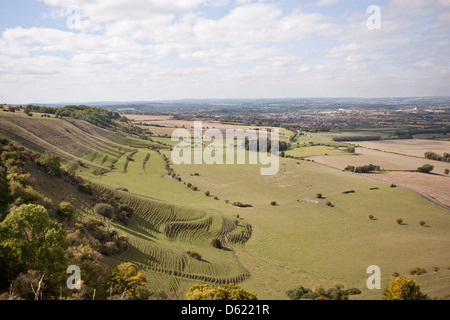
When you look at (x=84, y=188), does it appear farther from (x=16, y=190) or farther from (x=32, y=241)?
(x=32, y=241)

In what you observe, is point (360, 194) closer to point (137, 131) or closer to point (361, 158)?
point (361, 158)

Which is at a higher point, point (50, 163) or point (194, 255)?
point (50, 163)

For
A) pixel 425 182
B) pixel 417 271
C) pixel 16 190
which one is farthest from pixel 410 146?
pixel 16 190

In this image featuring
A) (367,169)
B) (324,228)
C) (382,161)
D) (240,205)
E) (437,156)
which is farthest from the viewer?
(437,156)

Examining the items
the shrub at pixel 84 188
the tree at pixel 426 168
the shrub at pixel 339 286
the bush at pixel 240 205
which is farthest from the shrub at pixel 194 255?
the tree at pixel 426 168

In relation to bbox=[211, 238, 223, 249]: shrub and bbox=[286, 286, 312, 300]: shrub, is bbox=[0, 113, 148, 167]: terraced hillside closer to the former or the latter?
bbox=[211, 238, 223, 249]: shrub
